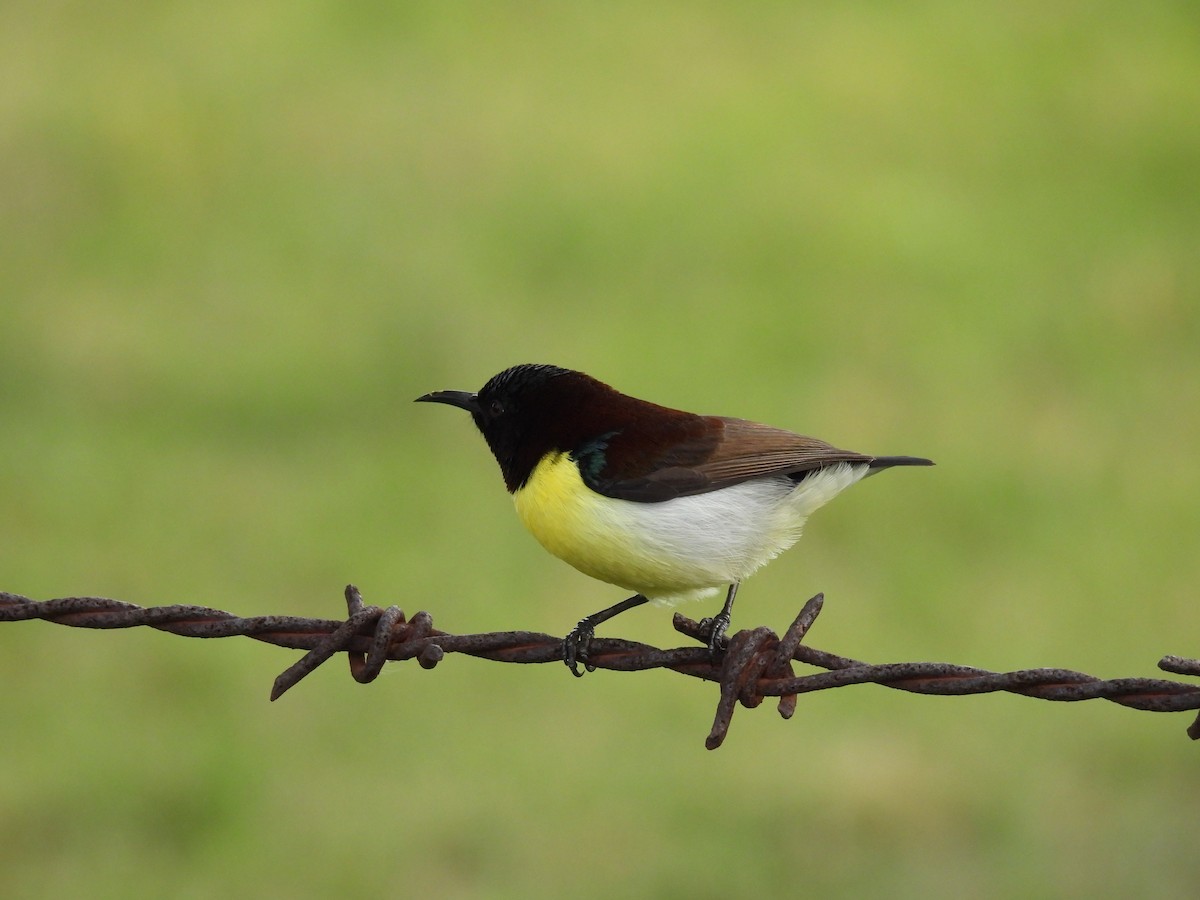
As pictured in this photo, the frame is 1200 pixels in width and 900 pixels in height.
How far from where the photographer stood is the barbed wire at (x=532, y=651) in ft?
10.9

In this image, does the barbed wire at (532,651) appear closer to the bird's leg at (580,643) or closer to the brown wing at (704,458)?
the bird's leg at (580,643)

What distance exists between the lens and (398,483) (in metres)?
11.6

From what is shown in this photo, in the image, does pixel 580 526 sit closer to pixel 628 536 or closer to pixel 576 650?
pixel 628 536

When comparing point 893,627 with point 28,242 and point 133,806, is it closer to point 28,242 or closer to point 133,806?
point 133,806

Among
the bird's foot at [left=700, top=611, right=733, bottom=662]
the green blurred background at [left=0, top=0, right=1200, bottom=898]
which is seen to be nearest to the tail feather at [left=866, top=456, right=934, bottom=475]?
the bird's foot at [left=700, top=611, right=733, bottom=662]

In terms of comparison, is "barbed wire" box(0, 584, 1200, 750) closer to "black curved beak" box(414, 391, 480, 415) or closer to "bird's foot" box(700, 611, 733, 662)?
"bird's foot" box(700, 611, 733, 662)

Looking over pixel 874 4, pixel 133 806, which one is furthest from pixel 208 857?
pixel 874 4

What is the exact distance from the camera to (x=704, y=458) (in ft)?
15.4

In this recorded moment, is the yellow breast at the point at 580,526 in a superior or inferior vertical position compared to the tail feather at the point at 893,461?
inferior

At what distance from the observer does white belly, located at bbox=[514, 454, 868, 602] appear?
14.6 ft

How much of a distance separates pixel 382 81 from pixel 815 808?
931 cm

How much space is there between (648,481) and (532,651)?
1.00 meters

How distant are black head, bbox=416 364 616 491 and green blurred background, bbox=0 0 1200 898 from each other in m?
4.26

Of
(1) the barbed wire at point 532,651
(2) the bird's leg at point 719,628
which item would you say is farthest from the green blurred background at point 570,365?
(1) the barbed wire at point 532,651
